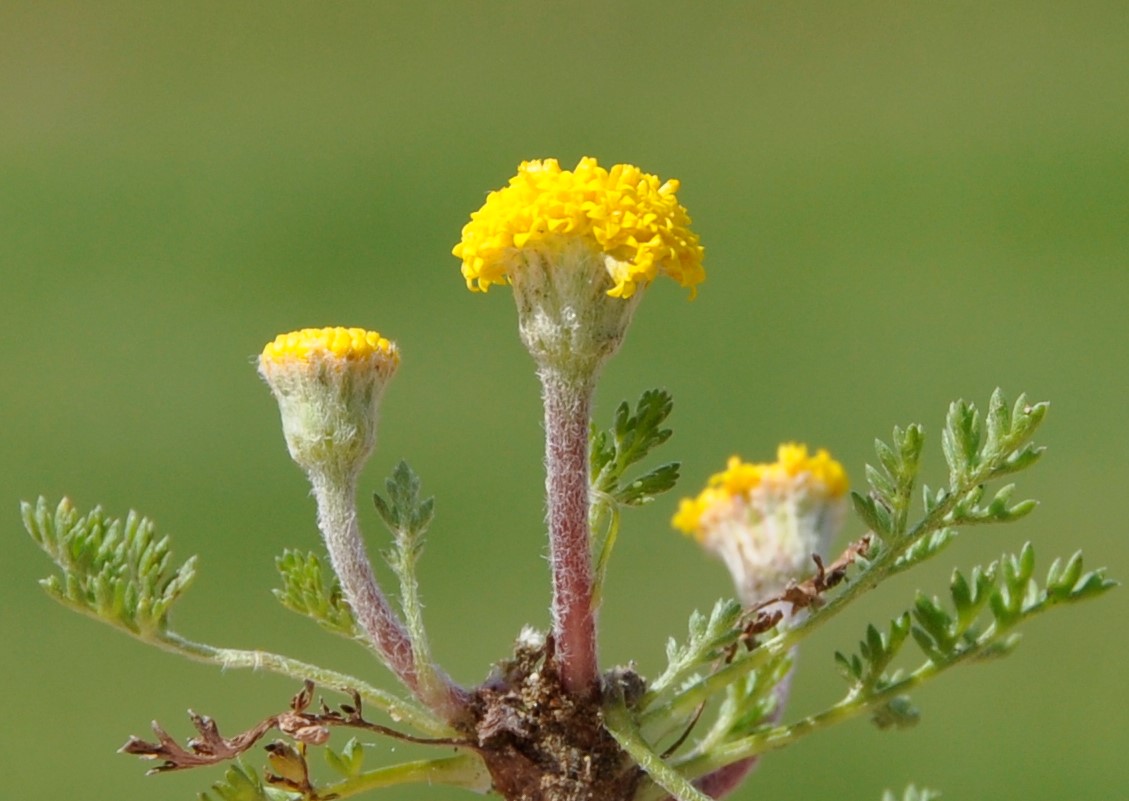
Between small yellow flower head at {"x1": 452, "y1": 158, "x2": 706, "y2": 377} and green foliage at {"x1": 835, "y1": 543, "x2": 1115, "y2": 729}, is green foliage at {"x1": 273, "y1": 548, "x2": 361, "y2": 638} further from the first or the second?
green foliage at {"x1": 835, "y1": 543, "x2": 1115, "y2": 729}

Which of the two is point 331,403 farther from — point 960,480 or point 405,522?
point 960,480

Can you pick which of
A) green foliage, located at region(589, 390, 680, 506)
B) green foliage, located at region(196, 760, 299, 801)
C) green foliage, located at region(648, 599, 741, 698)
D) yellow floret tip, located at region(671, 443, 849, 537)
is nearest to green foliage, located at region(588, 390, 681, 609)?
green foliage, located at region(589, 390, 680, 506)

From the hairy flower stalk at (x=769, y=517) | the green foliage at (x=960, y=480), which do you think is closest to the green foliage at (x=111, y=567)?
the green foliage at (x=960, y=480)

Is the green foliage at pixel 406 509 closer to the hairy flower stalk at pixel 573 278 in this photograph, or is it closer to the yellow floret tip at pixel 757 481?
the hairy flower stalk at pixel 573 278

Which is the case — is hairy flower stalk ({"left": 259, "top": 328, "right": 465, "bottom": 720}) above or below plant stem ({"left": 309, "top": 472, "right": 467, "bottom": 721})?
above

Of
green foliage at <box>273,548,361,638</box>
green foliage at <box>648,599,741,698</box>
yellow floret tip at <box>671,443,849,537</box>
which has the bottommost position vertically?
green foliage at <box>648,599,741,698</box>

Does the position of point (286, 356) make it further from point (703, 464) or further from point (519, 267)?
point (703, 464)

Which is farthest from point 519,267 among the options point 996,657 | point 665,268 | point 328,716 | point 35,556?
point 35,556
